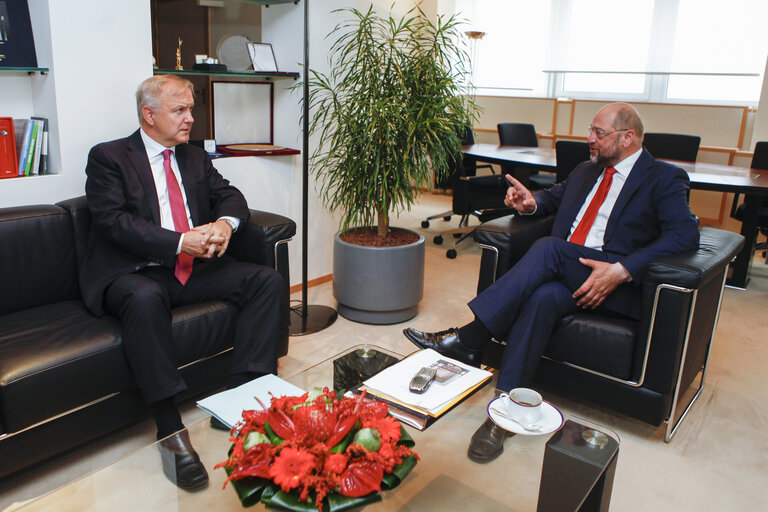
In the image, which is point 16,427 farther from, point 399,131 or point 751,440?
point 751,440

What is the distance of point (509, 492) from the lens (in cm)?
139

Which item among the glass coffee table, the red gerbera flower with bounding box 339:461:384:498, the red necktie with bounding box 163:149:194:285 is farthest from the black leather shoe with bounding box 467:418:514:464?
the red necktie with bounding box 163:149:194:285

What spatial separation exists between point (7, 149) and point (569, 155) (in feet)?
10.3

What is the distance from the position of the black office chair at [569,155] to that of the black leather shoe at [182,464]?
318 centimetres

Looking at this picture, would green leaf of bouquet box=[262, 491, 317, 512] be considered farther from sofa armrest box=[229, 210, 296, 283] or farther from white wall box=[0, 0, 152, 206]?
white wall box=[0, 0, 152, 206]

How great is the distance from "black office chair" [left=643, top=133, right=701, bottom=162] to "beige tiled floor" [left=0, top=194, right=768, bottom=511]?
4.74 feet

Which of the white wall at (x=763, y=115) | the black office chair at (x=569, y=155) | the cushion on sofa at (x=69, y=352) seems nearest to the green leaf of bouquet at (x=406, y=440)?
the cushion on sofa at (x=69, y=352)

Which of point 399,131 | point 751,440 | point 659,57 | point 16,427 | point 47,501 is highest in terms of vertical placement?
point 659,57

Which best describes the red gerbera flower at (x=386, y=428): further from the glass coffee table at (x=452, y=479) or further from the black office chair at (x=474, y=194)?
the black office chair at (x=474, y=194)

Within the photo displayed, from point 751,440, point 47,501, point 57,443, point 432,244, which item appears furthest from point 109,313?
point 432,244

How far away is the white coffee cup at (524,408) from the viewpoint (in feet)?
5.07

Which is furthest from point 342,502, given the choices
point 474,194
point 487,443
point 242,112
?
point 474,194

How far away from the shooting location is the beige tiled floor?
1922 millimetres

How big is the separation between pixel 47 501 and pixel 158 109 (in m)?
1.52
